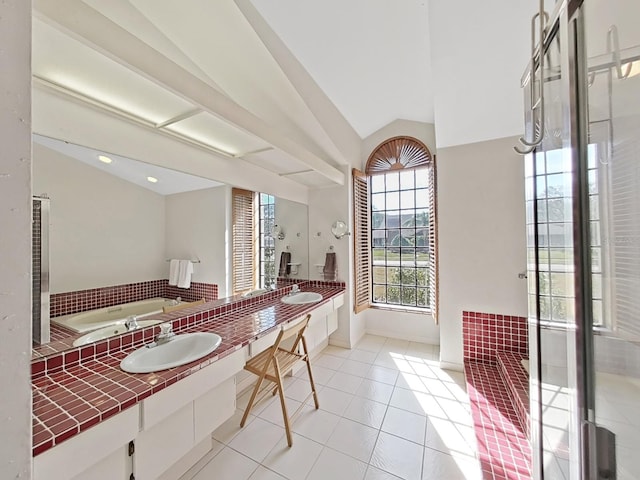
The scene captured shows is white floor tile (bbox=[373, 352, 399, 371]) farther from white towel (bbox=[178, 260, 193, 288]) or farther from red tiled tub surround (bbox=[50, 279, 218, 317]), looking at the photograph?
white towel (bbox=[178, 260, 193, 288])

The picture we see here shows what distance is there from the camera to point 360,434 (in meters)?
1.92

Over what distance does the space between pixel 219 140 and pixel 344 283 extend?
2.25 m

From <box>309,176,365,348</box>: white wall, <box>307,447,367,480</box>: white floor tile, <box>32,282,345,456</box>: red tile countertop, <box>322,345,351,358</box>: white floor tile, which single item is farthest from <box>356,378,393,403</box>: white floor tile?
<box>32,282,345,456</box>: red tile countertop

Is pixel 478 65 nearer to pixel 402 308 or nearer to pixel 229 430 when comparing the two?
pixel 402 308

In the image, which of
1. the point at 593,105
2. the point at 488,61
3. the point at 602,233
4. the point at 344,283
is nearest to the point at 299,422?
the point at 344,283

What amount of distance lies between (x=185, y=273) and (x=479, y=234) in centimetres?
287

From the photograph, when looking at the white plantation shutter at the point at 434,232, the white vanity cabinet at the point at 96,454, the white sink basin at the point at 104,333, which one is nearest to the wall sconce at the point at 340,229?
the white plantation shutter at the point at 434,232

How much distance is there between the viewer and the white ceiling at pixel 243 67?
46.3 inches

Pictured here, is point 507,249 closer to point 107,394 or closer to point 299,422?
point 299,422

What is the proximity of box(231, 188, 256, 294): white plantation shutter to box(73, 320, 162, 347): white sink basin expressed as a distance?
81cm

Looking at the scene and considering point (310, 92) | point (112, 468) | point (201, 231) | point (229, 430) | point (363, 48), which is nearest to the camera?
point (112, 468)

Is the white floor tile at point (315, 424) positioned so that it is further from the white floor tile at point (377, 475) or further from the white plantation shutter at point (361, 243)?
the white plantation shutter at point (361, 243)

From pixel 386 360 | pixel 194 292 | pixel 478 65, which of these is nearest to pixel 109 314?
pixel 194 292

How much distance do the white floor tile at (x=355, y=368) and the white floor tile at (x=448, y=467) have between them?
1081mm
